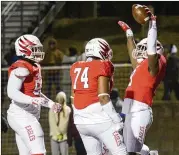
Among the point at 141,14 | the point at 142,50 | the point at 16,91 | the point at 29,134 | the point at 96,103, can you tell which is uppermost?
the point at 141,14

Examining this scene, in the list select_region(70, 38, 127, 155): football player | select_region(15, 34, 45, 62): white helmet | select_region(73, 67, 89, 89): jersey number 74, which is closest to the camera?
select_region(70, 38, 127, 155): football player

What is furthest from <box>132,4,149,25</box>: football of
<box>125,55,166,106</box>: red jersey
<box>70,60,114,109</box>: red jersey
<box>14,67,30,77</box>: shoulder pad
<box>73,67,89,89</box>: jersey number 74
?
<box>14,67,30,77</box>: shoulder pad

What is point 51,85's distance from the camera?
1736 cm

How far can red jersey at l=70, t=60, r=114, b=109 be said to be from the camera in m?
11.3

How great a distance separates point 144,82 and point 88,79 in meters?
0.82

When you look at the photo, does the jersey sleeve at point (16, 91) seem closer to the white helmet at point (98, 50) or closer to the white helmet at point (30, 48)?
the white helmet at point (30, 48)

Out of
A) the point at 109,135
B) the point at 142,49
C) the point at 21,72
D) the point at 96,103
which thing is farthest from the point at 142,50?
the point at 21,72

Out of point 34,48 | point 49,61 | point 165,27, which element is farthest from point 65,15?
point 34,48

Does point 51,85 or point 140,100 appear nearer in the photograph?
point 140,100

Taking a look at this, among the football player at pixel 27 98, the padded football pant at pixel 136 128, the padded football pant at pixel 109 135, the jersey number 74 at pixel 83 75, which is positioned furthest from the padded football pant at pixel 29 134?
the padded football pant at pixel 136 128

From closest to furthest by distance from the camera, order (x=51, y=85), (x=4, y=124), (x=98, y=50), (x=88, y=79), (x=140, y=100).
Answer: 1. (x=88, y=79)
2. (x=98, y=50)
3. (x=140, y=100)
4. (x=4, y=124)
5. (x=51, y=85)

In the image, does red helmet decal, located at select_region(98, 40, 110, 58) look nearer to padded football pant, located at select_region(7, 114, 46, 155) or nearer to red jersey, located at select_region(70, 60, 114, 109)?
red jersey, located at select_region(70, 60, 114, 109)

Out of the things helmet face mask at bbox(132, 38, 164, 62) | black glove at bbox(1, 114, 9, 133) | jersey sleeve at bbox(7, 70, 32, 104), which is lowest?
black glove at bbox(1, 114, 9, 133)

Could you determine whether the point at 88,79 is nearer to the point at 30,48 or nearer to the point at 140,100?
the point at 140,100
